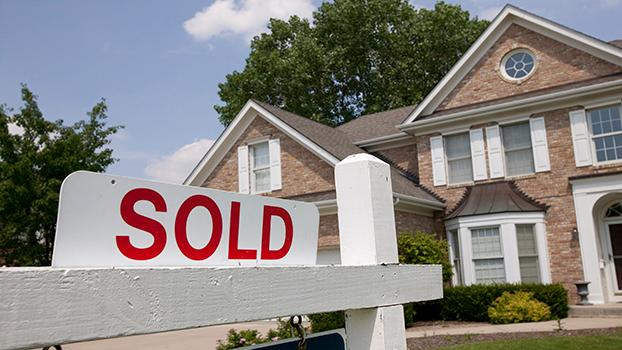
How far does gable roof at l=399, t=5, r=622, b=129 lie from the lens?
16734 mm

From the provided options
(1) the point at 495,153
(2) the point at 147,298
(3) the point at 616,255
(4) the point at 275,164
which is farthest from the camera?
(4) the point at 275,164

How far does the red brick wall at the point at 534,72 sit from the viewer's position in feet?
56.4

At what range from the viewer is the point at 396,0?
3941 centimetres

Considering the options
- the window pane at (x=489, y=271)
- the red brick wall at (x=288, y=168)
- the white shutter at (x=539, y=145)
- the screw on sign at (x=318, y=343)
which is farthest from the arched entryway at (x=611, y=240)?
the screw on sign at (x=318, y=343)

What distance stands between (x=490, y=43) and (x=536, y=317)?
29.9 feet

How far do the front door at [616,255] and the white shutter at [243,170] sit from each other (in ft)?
38.3

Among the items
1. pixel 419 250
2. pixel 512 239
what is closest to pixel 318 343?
pixel 419 250

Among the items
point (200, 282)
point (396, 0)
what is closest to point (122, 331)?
point (200, 282)

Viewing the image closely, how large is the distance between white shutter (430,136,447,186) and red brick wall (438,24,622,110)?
1.23 metres

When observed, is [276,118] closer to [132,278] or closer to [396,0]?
[132,278]

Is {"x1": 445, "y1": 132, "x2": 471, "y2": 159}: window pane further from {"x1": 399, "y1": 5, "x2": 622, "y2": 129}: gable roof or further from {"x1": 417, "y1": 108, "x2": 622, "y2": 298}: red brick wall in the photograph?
{"x1": 417, "y1": 108, "x2": 622, "y2": 298}: red brick wall

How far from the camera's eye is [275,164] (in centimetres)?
1958

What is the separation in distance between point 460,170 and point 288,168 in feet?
18.9

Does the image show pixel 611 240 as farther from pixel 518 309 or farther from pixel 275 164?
pixel 275 164
